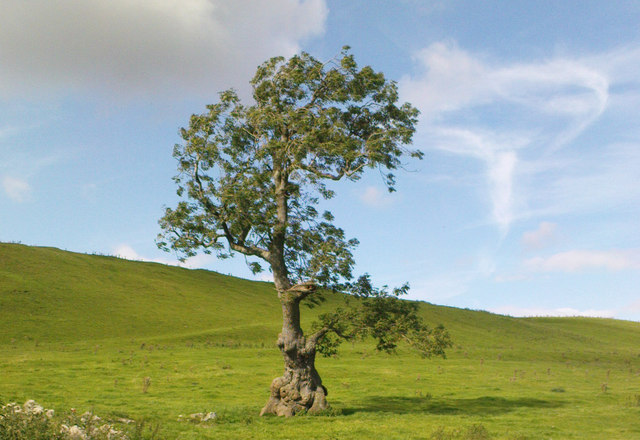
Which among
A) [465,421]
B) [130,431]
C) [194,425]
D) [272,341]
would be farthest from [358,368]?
[130,431]

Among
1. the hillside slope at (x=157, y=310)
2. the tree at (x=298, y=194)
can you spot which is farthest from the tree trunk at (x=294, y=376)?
the hillside slope at (x=157, y=310)

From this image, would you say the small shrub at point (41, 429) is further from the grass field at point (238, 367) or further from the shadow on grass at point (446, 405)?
the shadow on grass at point (446, 405)

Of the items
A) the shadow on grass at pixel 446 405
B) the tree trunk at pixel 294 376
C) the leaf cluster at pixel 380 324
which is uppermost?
the leaf cluster at pixel 380 324

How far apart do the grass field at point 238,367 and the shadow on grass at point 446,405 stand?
5.3 inches

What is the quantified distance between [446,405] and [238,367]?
20122mm

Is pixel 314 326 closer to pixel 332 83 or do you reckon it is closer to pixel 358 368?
pixel 332 83

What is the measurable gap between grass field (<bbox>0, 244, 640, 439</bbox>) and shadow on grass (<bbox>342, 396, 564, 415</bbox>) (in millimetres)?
135

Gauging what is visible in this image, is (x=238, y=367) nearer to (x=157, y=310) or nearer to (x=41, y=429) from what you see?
(x=157, y=310)

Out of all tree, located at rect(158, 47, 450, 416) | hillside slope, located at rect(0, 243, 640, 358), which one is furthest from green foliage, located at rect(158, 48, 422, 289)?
hillside slope, located at rect(0, 243, 640, 358)

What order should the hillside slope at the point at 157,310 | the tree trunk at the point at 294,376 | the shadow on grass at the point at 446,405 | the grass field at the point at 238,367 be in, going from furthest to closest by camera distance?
1. the hillside slope at the point at 157,310
2. the shadow on grass at the point at 446,405
3. the tree trunk at the point at 294,376
4. the grass field at the point at 238,367

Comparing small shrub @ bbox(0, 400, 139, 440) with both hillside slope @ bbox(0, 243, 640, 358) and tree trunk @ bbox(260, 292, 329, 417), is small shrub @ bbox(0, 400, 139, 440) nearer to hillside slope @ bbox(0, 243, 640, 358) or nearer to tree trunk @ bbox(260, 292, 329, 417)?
tree trunk @ bbox(260, 292, 329, 417)

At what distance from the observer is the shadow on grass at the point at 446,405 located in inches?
1346

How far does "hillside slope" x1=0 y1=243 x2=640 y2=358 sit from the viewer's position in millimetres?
69625

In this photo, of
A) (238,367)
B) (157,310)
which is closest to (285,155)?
(238,367)
